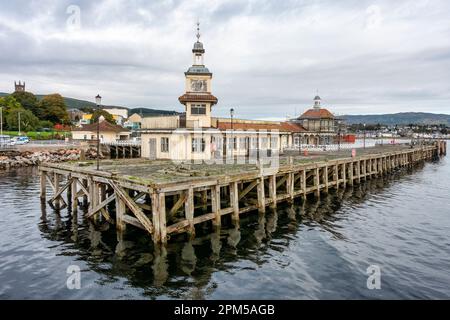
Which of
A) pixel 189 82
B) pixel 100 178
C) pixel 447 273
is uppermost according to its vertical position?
pixel 189 82

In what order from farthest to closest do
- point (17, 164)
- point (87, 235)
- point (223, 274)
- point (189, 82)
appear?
point (17, 164)
point (189, 82)
point (87, 235)
point (223, 274)

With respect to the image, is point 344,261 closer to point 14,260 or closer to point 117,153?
point 14,260

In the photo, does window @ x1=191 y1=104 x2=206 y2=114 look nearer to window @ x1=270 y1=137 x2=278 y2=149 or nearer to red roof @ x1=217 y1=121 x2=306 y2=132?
red roof @ x1=217 y1=121 x2=306 y2=132

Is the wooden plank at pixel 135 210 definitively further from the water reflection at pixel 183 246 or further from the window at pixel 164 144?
the window at pixel 164 144

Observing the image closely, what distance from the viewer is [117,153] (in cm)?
5134

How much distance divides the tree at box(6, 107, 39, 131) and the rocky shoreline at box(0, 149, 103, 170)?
3133 centimetres

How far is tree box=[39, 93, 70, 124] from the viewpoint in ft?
309

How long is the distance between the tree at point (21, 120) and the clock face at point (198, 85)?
63.5m

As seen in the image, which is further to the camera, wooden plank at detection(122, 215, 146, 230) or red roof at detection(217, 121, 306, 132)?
red roof at detection(217, 121, 306, 132)

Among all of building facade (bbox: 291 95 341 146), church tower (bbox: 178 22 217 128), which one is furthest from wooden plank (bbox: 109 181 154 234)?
building facade (bbox: 291 95 341 146)

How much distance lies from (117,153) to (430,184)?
4156cm

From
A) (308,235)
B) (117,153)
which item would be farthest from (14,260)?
(117,153)

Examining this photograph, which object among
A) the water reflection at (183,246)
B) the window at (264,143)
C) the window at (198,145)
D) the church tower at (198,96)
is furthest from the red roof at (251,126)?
the water reflection at (183,246)

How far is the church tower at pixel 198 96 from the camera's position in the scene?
95.1ft
